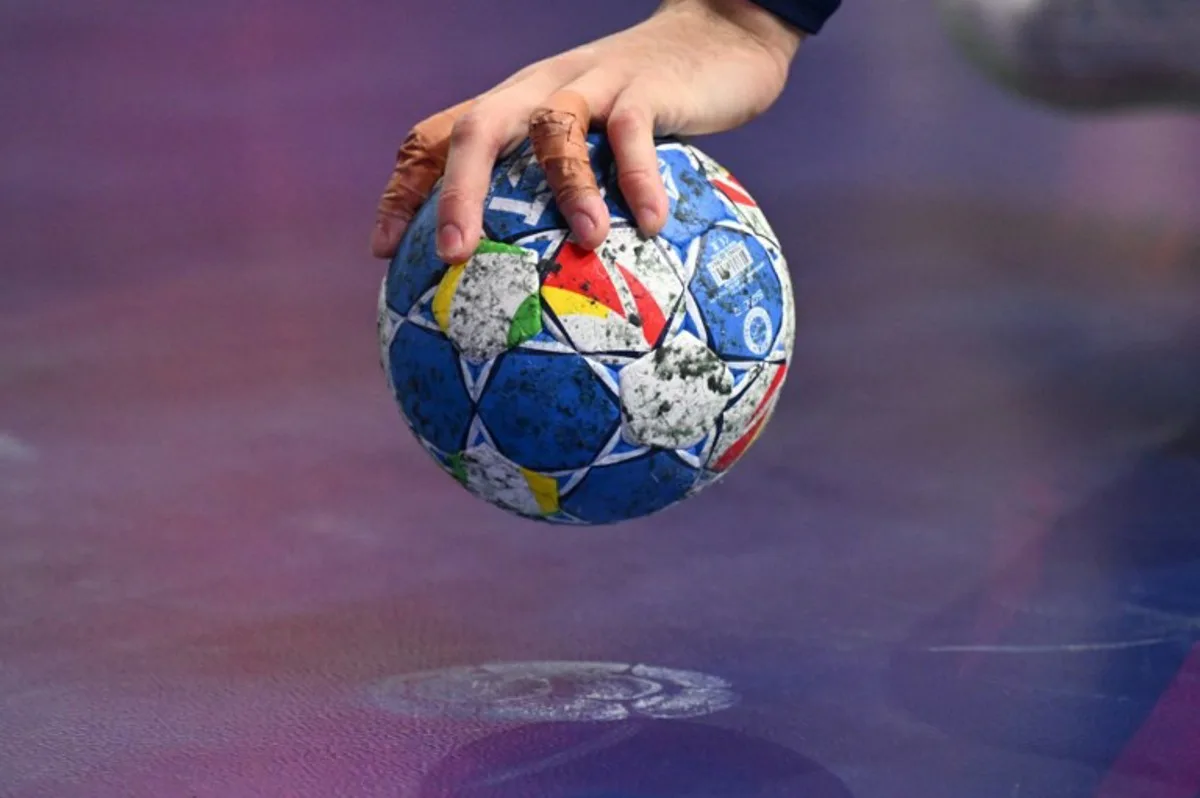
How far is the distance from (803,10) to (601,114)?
535 mm

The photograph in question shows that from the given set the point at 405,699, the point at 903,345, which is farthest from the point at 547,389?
the point at 903,345

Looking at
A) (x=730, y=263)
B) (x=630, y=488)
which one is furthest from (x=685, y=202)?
(x=630, y=488)

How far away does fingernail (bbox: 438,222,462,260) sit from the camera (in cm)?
175

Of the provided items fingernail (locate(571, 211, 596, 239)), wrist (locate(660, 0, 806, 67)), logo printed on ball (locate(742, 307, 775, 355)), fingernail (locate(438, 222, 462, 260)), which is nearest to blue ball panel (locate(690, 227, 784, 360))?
logo printed on ball (locate(742, 307, 775, 355))

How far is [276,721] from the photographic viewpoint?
210 centimetres

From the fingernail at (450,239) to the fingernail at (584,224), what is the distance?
0.13 meters

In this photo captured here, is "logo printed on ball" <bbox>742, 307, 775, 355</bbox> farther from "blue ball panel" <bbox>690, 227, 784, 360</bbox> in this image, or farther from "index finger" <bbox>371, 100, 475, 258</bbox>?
"index finger" <bbox>371, 100, 475, 258</bbox>

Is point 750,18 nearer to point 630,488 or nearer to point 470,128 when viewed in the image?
point 470,128

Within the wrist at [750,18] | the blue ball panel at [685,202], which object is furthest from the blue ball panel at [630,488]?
the wrist at [750,18]

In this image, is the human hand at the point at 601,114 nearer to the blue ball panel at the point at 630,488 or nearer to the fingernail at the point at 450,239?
the fingernail at the point at 450,239

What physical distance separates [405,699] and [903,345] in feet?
5.86

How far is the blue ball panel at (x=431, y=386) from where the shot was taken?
181cm

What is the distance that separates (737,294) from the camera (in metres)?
1.85

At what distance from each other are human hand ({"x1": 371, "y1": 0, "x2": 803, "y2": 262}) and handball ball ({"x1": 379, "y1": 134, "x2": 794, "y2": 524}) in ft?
0.13
